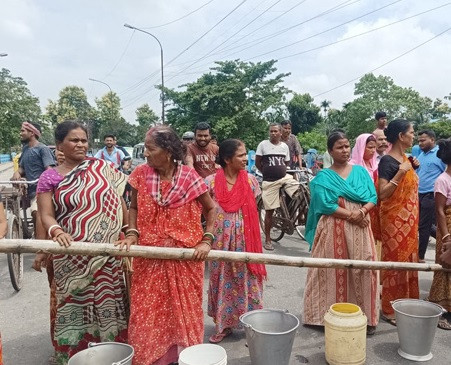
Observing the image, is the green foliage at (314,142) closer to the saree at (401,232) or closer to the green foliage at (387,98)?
the green foliage at (387,98)

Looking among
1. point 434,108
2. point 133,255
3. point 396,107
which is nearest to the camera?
point 133,255

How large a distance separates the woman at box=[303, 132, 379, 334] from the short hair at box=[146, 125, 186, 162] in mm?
1320

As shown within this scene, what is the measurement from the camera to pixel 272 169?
6.22 meters

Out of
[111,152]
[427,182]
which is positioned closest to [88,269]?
[427,182]

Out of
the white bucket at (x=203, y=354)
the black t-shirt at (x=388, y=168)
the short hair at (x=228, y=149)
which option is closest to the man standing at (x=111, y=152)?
the short hair at (x=228, y=149)

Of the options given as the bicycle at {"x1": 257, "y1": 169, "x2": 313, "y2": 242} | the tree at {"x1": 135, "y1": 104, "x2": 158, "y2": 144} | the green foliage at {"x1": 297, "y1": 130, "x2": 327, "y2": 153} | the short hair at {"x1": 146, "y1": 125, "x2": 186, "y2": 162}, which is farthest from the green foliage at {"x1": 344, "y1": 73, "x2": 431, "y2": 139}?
the short hair at {"x1": 146, "y1": 125, "x2": 186, "y2": 162}

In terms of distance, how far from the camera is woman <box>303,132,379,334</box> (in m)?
3.23

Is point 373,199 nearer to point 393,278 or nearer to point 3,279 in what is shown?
point 393,278

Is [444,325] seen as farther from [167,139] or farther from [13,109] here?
[13,109]

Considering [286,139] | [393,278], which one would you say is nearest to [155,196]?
[393,278]

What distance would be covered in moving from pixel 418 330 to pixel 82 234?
95.6 inches

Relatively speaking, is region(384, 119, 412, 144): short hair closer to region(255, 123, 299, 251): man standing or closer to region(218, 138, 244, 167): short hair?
region(218, 138, 244, 167): short hair

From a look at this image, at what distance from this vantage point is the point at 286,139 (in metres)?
6.93

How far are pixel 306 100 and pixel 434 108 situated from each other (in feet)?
60.2
